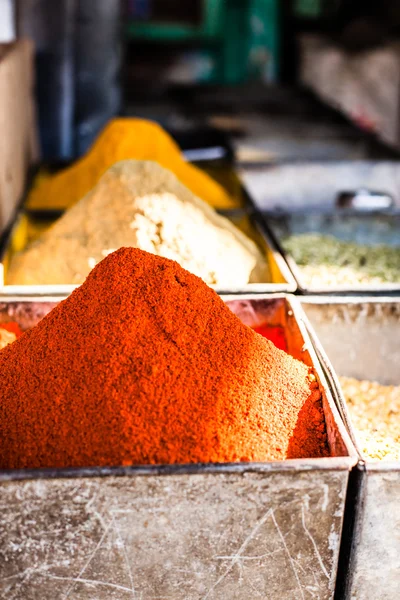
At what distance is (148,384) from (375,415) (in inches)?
20.4

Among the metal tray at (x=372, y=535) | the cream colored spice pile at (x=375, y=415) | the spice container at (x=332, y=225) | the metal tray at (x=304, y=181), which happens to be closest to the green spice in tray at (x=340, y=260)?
the spice container at (x=332, y=225)

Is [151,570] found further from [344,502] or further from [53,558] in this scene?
[344,502]

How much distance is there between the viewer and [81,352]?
3.09 feet

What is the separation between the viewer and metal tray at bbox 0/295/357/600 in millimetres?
805

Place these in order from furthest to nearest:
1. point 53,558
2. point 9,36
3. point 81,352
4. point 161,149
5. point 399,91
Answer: point 399,91, point 9,36, point 161,149, point 81,352, point 53,558

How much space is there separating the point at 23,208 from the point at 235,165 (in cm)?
84

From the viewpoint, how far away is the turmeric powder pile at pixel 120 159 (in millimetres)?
2033

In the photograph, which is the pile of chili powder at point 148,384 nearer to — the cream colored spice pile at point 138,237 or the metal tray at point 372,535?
the metal tray at point 372,535

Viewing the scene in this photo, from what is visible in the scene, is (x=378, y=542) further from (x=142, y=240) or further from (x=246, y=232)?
(x=246, y=232)

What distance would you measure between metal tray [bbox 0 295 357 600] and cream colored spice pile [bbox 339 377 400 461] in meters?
0.17

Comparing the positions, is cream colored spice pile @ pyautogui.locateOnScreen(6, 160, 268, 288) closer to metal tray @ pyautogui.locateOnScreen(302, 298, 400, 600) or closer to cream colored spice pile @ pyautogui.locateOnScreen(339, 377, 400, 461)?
cream colored spice pile @ pyautogui.locateOnScreen(339, 377, 400, 461)

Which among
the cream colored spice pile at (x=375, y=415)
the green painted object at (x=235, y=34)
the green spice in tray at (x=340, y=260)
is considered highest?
the green painted object at (x=235, y=34)

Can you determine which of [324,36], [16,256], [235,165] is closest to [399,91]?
[324,36]

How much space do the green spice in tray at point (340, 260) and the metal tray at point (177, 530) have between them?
75 centimetres
